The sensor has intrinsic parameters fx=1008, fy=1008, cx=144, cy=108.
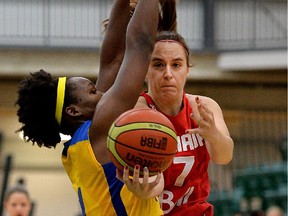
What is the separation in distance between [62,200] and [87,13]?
422cm

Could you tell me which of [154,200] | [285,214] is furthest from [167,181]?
[285,214]

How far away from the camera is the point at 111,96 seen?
5.43 meters

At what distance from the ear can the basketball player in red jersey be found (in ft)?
2.22

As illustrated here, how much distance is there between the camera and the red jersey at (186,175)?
6262mm

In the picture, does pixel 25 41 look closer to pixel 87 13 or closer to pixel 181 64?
pixel 87 13

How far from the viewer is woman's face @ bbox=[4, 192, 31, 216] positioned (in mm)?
9609

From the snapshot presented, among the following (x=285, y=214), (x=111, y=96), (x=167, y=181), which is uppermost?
(x=111, y=96)

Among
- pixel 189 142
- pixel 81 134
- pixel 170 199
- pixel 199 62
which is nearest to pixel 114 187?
pixel 81 134

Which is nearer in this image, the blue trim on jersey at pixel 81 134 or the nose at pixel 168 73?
the blue trim on jersey at pixel 81 134

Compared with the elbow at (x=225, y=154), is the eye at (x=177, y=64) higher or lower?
higher

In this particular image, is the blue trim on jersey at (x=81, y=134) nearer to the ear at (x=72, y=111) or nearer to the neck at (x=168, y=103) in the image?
the ear at (x=72, y=111)

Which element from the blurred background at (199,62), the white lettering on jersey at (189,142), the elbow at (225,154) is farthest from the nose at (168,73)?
the blurred background at (199,62)

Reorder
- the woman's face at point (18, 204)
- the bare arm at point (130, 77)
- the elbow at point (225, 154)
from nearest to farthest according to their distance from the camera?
the bare arm at point (130, 77) < the elbow at point (225, 154) < the woman's face at point (18, 204)

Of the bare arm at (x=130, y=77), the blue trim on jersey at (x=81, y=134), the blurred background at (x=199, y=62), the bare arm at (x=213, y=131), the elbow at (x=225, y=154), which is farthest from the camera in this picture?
the blurred background at (x=199, y=62)
